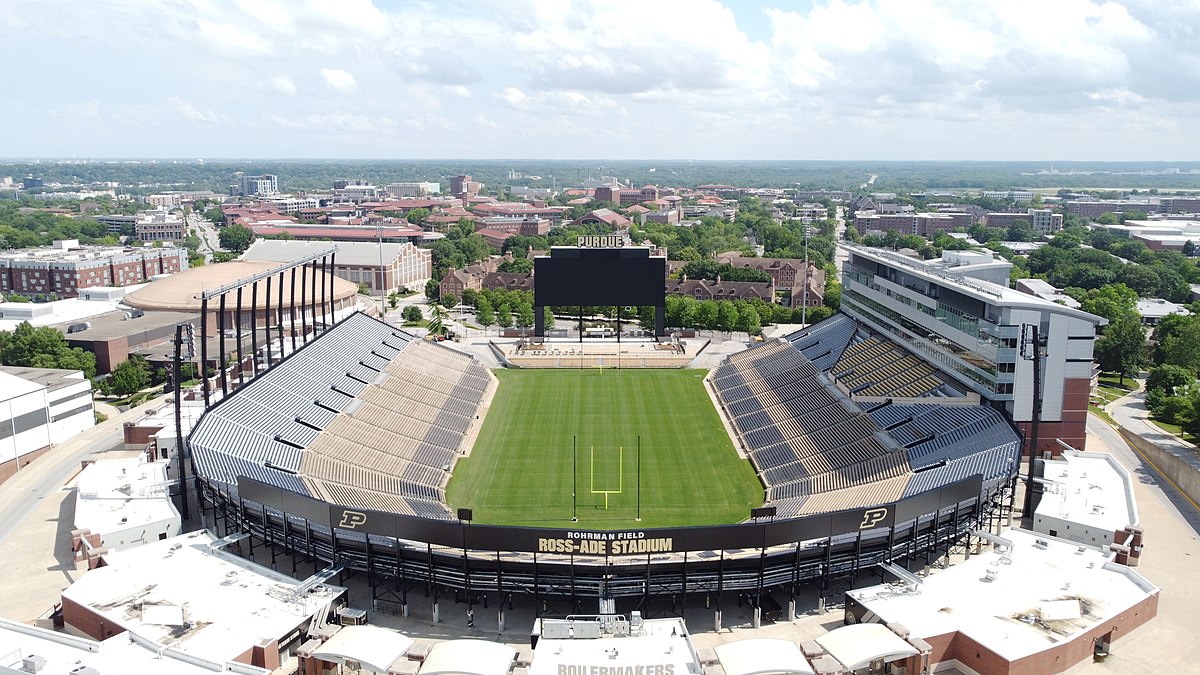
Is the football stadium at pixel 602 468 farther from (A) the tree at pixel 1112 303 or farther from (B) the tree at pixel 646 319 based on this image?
(A) the tree at pixel 1112 303

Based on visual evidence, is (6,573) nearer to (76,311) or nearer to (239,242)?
(76,311)

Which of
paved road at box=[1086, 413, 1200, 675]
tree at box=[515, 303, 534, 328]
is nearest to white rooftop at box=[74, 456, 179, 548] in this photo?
paved road at box=[1086, 413, 1200, 675]

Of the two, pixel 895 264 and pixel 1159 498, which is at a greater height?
pixel 895 264

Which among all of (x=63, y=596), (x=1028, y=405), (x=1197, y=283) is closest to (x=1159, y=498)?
(x=1028, y=405)

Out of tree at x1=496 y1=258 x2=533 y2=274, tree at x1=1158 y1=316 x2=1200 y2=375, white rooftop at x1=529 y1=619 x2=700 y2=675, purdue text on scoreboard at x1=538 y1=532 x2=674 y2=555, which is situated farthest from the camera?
tree at x1=496 y1=258 x2=533 y2=274

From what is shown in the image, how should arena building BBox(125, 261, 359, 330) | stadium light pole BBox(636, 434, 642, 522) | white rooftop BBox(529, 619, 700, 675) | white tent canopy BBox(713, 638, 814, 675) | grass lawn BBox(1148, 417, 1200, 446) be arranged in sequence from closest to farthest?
white tent canopy BBox(713, 638, 814, 675), white rooftop BBox(529, 619, 700, 675), stadium light pole BBox(636, 434, 642, 522), grass lawn BBox(1148, 417, 1200, 446), arena building BBox(125, 261, 359, 330)

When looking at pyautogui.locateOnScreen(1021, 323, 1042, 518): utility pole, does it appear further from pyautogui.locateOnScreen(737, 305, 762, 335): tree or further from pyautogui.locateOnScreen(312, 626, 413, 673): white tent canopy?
pyautogui.locateOnScreen(737, 305, 762, 335): tree

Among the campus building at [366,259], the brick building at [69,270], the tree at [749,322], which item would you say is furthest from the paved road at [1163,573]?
the brick building at [69,270]
